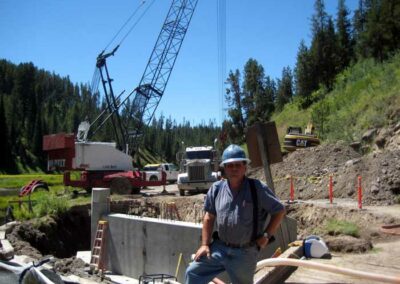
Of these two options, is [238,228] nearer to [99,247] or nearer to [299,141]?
[99,247]

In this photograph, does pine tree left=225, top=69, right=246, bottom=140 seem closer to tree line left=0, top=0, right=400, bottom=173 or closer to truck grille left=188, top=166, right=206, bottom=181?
tree line left=0, top=0, right=400, bottom=173

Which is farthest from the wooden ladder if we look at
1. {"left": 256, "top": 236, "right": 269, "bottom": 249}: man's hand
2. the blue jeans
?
{"left": 256, "top": 236, "right": 269, "bottom": 249}: man's hand

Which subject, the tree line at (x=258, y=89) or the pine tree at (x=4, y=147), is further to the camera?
the pine tree at (x=4, y=147)

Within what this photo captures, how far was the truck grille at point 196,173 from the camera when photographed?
1048 inches

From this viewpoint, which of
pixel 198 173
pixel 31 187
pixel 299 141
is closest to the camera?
pixel 198 173

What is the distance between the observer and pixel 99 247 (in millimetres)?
17125

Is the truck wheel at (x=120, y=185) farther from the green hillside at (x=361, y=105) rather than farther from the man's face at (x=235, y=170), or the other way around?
the man's face at (x=235, y=170)

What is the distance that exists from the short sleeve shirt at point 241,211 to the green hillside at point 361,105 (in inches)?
812

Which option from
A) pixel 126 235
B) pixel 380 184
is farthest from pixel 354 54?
pixel 126 235

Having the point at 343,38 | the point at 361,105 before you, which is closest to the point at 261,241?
the point at 361,105

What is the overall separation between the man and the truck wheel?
23.9 meters

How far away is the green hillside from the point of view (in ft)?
82.2

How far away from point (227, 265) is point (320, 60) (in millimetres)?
55439

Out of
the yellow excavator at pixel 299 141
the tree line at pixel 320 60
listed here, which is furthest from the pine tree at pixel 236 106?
the yellow excavator at pixel 299 141
